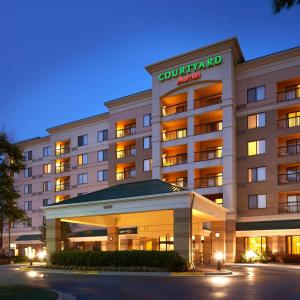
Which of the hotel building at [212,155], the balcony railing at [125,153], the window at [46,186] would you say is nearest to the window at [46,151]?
the window at [46,186]

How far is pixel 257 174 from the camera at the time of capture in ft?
163

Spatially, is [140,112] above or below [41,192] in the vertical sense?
above

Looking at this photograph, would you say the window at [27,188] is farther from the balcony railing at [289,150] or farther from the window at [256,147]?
the balcony railing at [289,150]

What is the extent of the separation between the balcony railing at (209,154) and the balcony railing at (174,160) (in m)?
2.35

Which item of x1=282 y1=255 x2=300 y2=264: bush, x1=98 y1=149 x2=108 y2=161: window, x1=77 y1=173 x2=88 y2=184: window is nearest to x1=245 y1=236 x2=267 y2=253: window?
x1=282 y1=255 x2=300 y2=264: bush

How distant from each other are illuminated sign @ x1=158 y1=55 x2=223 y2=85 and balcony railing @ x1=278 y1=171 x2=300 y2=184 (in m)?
13.9

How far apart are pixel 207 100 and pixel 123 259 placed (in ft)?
88.2

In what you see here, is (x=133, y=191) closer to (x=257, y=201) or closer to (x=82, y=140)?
(x=257, y=201)

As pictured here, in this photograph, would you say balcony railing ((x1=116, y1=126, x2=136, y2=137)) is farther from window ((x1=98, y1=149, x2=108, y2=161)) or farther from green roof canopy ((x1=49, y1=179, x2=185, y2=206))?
green roof canopy ((x1=49, y1=179, x2=185, y2=206))

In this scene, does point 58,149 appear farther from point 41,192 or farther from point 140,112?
point 140,112

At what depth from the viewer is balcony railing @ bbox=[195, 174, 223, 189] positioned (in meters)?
52.3

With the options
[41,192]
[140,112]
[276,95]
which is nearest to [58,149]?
[41,192]

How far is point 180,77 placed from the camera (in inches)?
2183

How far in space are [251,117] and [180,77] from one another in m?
9.82
